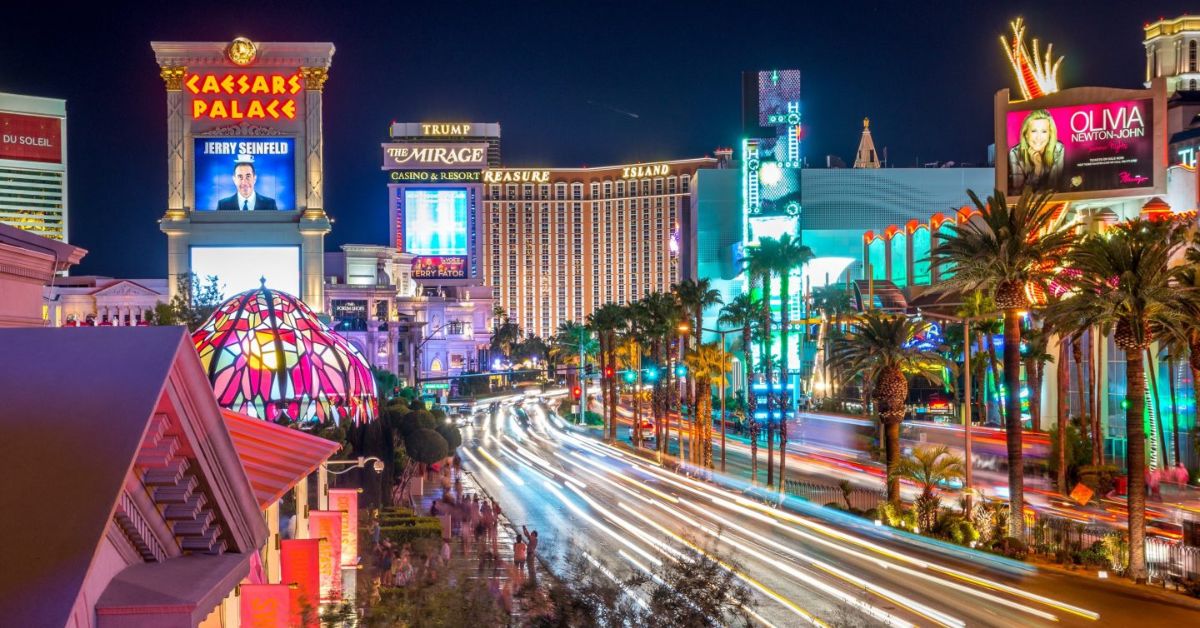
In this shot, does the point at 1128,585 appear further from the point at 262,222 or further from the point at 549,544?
the point at 262,222

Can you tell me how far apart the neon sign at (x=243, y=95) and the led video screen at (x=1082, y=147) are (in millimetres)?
48886

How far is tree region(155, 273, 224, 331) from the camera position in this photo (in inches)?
2685

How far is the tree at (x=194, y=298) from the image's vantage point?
68.2 metres

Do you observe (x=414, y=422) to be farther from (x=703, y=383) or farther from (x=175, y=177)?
(x=175, y=177)

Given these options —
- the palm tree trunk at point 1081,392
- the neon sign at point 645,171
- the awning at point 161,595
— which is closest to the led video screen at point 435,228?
the neon sign at point 645,171

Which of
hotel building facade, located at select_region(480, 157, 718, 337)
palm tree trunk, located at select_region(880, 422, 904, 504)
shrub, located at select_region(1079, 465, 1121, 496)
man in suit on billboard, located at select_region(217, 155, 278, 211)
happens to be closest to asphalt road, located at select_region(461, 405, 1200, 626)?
palm tree trunk, located at select_region(880, 422, 904, 504)

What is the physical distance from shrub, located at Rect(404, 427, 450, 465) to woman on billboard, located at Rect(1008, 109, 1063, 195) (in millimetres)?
32916

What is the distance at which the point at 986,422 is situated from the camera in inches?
2766

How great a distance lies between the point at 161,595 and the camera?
5.23 m

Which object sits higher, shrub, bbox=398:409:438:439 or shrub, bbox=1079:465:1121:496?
shrub, bbox=398:409:438:439

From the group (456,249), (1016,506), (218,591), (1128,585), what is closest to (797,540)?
(1016,506)

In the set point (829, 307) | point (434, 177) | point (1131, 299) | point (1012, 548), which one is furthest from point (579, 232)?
point (1131, 299)

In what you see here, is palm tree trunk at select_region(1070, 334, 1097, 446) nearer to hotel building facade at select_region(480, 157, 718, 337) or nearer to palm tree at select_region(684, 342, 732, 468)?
palm tree at select_region(684, 342, 732, 468)

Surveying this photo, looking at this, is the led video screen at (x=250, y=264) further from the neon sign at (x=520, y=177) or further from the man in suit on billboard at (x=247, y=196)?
the neon sign at (x=520, y=177)
